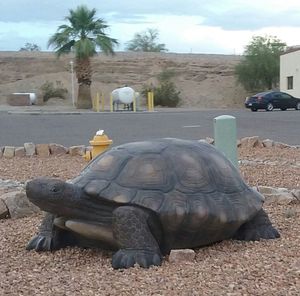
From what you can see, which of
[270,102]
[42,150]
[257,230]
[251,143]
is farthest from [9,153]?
[270,102]

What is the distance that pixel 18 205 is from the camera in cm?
752

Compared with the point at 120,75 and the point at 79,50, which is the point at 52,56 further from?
the point at 79,50

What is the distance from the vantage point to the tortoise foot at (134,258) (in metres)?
5.27

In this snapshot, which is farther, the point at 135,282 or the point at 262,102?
the point at 262,102

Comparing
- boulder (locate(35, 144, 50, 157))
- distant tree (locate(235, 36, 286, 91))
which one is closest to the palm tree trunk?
distant tree (locate(235, 36, 286, 91))

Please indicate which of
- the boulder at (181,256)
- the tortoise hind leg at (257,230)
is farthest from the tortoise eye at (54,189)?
the tortoise hind leg at (257,230)

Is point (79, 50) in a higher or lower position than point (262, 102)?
higher

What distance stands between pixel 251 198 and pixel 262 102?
4101cm

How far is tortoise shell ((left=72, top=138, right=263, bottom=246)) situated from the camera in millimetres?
5496

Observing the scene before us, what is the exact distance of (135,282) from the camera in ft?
15.7

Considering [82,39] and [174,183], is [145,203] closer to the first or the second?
[174,183]

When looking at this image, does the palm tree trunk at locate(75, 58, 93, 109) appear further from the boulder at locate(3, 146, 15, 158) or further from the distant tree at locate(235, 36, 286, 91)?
the boulder at locate(3, 146, 15, 158)

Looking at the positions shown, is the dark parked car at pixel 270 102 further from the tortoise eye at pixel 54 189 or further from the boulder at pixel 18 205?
the tortoise eye at pixel 54 189

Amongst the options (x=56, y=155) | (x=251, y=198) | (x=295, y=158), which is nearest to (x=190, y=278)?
(x=251, y=198)
